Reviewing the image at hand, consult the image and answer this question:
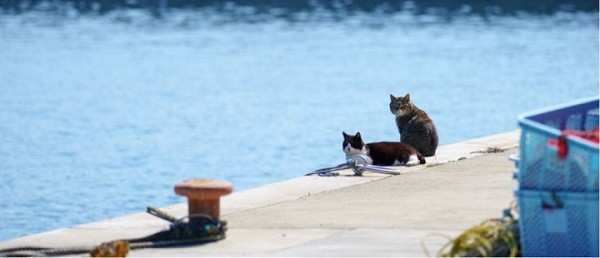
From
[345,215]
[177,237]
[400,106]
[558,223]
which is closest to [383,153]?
[400,106]

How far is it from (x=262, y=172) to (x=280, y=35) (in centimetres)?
3539

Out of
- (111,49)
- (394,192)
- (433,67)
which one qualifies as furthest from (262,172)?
(111,49)

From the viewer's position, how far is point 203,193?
11.0m

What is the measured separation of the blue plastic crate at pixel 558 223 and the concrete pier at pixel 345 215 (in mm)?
802

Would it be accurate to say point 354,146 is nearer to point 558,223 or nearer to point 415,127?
point 415,127

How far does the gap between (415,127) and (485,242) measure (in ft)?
22.9

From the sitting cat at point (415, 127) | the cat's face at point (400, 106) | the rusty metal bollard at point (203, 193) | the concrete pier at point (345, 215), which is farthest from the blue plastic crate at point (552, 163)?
the cat's face at point (400, 106)

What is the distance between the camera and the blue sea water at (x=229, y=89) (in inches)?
1067

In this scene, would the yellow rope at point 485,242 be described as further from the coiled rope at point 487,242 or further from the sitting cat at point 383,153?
the sitting cat at point 383,153

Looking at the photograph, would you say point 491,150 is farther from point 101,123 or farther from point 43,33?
point 43,33

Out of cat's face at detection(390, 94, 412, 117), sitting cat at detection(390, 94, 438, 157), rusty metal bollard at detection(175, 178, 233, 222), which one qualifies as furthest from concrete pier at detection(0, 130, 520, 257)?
cat's face at detection(390, 94, 412, 117)

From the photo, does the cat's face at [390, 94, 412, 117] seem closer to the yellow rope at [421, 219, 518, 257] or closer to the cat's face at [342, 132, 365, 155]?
the cat's face at [342, 132, 365, 155]

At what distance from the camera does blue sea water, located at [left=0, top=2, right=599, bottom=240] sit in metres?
27.1

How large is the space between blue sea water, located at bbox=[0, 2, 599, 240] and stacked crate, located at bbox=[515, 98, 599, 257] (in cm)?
1147
